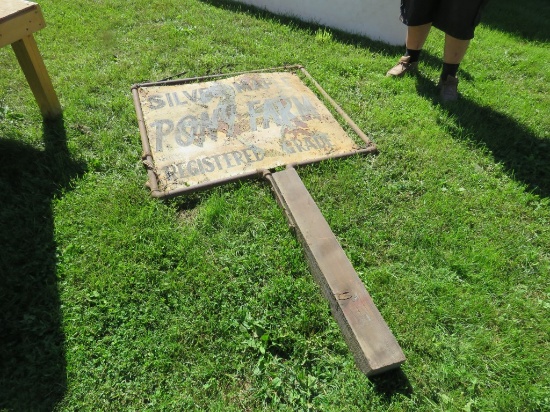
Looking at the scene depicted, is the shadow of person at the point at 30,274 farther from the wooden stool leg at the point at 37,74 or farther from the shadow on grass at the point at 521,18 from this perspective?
the shadow on grass at the point at 521,18

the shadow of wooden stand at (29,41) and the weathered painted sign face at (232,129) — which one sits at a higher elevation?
the shadow of wooden stand at (29,41)

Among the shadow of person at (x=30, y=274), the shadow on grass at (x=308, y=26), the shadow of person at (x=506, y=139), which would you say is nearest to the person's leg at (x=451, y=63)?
the shadow of person at (x=506, y=139)

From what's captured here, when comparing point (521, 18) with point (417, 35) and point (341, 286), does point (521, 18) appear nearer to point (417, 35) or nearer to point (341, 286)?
point (417, 35)

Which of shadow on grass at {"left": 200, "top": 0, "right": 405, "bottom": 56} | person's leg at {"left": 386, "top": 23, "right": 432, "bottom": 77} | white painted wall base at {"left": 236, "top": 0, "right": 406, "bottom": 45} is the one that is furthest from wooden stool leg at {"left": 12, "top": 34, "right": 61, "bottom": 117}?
white painted wall base at {"left": 236, "top": 0, "right": 406, "bottom": 45}

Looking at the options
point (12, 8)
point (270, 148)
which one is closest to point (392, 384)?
point (270, 148)

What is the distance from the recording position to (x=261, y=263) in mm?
2430

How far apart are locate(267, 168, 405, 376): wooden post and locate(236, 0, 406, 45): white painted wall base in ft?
11.3

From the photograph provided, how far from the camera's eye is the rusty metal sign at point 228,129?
9.87 ft

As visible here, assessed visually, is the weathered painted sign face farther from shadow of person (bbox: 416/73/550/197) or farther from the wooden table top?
shadow of person (bbox: 416/73/550/197)

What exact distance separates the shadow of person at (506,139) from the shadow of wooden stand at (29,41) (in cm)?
359

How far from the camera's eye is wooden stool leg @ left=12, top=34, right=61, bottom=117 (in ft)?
9.70

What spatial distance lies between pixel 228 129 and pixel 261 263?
4.81 feet

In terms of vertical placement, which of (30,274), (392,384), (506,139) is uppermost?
(30,274)

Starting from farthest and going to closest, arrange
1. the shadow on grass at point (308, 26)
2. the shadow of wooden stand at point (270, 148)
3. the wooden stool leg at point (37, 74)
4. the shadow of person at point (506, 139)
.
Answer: the shadow on grass at point (308, 26)
the shadow of person at point (506, 139)
the wooden stool leg at point (37, 74)
the shadow of wooden stand at point (270, 148)
